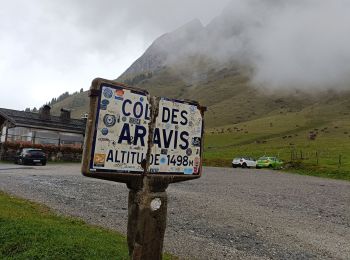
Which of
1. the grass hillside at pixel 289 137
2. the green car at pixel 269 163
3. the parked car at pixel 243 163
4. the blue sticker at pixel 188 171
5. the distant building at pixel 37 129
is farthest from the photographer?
the grass hillside at pixel 289 137

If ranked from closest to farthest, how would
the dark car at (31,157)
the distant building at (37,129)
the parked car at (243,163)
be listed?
the dark car at (31,157) → the distant building at (37,129) → the parked car at (243,163)

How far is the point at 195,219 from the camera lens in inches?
582

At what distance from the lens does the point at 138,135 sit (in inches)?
225

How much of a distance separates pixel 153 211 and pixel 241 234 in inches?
297

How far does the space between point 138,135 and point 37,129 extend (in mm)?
58409

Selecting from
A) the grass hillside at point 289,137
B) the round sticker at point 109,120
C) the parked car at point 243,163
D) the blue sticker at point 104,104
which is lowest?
the round sticker at point 109,120

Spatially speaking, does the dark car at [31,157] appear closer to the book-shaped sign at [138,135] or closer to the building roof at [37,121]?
the building roof at [37,121]

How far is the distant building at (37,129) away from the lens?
59531 mm

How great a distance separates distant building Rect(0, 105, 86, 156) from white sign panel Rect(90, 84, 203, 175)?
2067 inches

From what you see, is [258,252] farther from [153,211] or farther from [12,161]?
[12,161]

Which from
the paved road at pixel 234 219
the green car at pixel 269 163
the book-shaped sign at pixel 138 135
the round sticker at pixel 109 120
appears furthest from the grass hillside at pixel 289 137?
the round sticker at pixel 109 120

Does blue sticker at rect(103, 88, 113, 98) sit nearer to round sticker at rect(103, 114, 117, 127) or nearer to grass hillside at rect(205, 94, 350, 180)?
round sticker at rect(103, 114, 117, 127)

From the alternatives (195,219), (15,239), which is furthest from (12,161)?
(15,239)

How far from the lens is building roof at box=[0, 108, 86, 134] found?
59.4 meters
